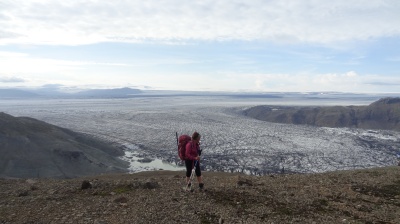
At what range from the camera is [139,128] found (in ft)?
314

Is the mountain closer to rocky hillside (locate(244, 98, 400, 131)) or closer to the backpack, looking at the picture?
the backpack

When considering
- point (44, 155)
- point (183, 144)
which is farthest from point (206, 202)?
point (44, 155)

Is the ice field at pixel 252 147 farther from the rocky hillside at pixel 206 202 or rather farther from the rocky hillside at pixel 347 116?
the rocky hillside at pixel 347 116

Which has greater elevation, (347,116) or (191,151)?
(191,151)

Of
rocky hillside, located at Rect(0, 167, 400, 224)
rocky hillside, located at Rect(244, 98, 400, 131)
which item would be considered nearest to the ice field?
rocky hillside, located at Rect(0, 167, 400, 224)

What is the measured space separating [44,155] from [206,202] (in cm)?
4404

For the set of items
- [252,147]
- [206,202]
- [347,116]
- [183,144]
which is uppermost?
[183,144]

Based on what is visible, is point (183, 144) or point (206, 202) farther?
point (183, 144)

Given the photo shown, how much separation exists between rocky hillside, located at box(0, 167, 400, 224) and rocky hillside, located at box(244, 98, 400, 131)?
123 m

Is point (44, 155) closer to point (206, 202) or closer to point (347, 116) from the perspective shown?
point (206, 202)

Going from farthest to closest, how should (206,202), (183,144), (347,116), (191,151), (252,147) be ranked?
(347,116) < (252,147) < (183,144) < (191,151) < (206,202)

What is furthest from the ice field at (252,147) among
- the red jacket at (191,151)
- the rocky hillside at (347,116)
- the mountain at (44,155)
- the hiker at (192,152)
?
the red jacket at (191,151)

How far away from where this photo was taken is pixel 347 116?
449 ft

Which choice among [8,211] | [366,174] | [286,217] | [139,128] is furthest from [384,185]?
[139,128]
